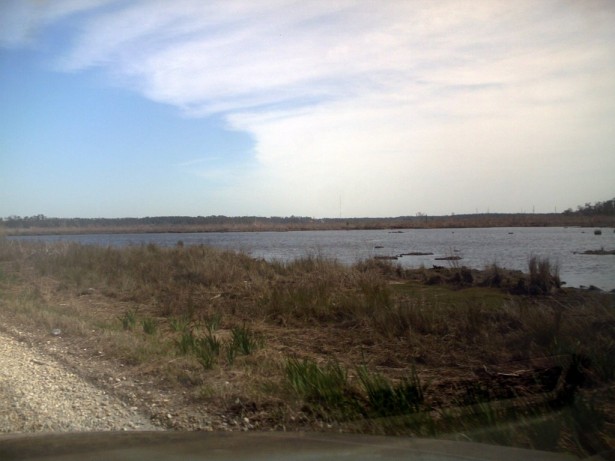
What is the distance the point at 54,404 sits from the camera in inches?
268

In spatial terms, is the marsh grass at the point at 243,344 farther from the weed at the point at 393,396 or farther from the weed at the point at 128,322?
the weed at the point at 393,396

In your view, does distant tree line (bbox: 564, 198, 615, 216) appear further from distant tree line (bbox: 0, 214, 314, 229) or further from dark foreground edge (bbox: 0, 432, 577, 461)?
distant tree line (bbox: 0, 214, 314, 229)

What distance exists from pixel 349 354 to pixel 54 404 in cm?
464

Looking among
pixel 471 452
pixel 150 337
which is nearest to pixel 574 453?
pixel 471 452

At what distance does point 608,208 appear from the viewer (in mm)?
23859

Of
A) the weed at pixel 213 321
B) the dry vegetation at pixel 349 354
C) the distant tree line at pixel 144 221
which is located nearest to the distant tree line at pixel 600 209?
the dry vegetation at pixel 349 354

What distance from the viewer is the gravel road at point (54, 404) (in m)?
6.11

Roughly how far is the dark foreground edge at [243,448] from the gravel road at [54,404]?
0.76m

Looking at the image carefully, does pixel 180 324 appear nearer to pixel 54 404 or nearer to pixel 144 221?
pixel 54 404

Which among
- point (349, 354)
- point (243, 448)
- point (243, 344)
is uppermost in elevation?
point (243, 448)

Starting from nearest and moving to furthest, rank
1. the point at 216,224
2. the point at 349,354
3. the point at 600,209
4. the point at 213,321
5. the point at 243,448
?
the point at 243,448
the point at 349,354
the point at 213,321
the point at 600,209
the point at 216,224

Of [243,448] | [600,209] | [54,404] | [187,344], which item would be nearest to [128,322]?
[187,344]

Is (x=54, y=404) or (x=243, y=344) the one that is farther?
(x=243, y=344)

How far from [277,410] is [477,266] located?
19.7m
